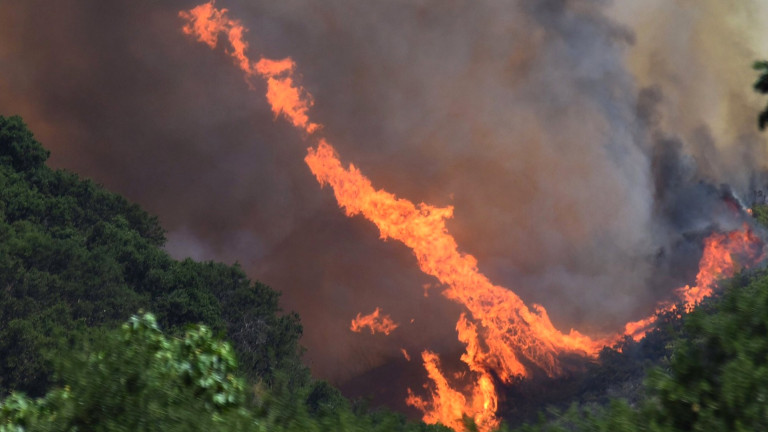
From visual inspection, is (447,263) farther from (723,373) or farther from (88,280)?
(723,373)

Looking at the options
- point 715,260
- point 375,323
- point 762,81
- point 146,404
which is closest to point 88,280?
point 375,323

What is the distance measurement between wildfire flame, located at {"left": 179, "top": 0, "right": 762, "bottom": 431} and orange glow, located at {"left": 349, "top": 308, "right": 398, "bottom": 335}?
3964mm

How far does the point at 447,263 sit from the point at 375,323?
6069mm

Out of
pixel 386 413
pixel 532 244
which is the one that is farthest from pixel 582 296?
pixel 386 413

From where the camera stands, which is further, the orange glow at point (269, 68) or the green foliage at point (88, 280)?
the orange glow at point (269, 68)

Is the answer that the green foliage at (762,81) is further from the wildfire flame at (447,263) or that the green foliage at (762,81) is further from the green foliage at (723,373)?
the wildfire flame at (447,263)

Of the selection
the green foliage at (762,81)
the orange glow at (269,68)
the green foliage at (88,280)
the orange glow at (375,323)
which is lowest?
the green foliage at (762,81)

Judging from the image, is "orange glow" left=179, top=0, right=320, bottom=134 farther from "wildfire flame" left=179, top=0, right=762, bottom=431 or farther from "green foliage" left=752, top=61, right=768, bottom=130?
"green foliage" left=752, top=61, right=768, bottom=130

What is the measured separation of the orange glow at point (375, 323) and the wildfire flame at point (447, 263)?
13.0ft

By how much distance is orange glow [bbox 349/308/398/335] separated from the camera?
1710 inches

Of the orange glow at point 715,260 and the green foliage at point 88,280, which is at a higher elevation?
the orange glow at point 715,260

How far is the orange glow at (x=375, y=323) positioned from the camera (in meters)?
43.4

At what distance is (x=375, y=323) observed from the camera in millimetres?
43656

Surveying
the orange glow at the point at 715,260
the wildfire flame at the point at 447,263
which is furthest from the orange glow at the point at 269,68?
the orange glow at the point at 715,260
